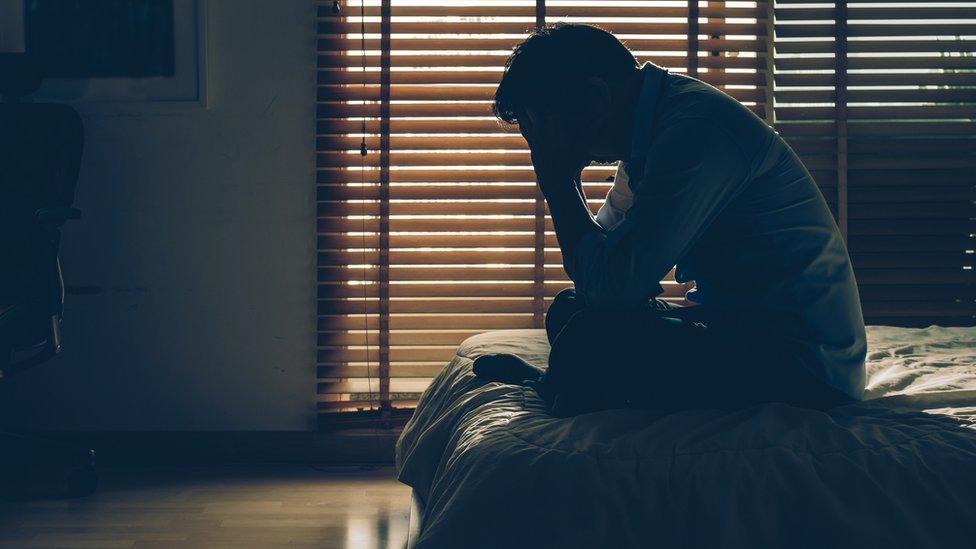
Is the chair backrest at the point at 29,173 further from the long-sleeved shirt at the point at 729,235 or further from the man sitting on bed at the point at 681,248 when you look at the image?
the long-sleeved shirt at the point at 729,235

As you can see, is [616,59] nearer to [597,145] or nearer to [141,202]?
[597,145]

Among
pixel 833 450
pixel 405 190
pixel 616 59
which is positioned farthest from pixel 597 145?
pixel 405 190

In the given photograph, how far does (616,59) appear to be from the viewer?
1424 mm

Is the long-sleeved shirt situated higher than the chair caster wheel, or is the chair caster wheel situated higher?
the long-sleeved shirt

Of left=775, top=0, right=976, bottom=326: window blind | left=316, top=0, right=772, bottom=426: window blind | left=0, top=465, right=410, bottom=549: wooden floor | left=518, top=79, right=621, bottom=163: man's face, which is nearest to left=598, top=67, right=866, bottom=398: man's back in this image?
left=518, top=79, right=621, bottom=163: man's face

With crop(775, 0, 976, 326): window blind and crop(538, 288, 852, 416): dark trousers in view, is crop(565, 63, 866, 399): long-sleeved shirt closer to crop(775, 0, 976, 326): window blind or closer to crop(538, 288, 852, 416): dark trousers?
crop(538, 288, 852, 416): dark trousers

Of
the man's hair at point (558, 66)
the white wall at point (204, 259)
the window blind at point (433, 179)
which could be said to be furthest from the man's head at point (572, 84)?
the white wall at point (204, 259)

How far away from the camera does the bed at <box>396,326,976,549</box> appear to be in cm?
93

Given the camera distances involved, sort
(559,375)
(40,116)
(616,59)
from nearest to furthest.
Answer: (559,375) → (616,59) → (40,116)

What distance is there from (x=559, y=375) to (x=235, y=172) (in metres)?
1.98

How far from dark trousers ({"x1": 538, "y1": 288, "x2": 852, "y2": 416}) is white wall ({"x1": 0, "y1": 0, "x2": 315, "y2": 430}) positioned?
6.12ft

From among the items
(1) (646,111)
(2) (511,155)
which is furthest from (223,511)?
(1) (646,111)

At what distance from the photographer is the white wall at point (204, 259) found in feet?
9.57

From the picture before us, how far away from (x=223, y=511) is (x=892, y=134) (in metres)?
2.49
